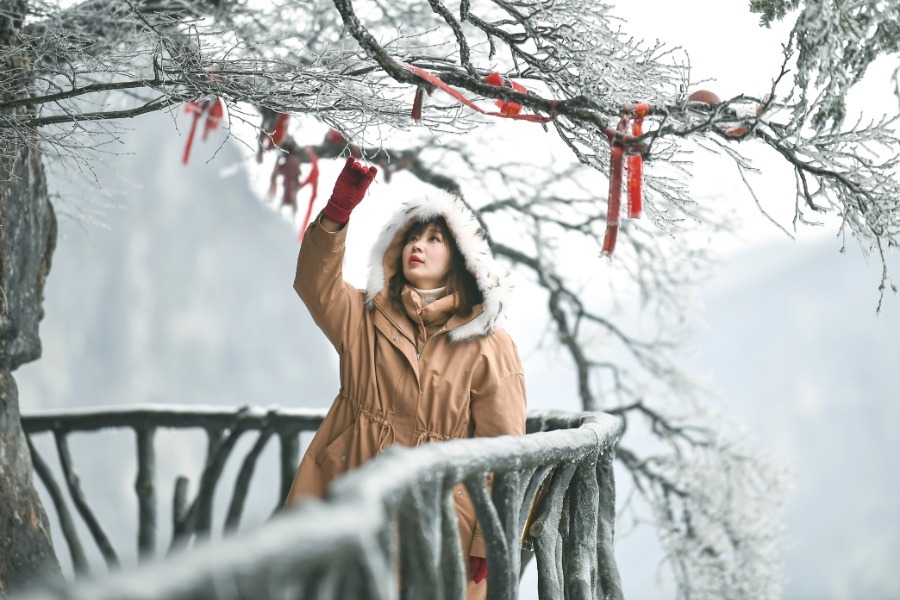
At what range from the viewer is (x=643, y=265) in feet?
17.9

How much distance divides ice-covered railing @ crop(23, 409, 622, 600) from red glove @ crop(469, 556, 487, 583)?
15cm

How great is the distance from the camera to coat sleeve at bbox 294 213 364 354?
8.83 feet

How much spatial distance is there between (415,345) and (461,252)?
1.05 feet

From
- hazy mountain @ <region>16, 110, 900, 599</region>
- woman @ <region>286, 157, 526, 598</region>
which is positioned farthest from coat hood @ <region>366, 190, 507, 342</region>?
hazy mountain @ <region>16, 110, 900, 599</region>

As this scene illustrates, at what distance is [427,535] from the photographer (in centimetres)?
159

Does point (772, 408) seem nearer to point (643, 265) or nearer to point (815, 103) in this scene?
point (643, 265)

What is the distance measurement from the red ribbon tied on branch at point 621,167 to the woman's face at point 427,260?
72 centimetres

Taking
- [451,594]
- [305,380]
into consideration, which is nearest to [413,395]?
[451,594]

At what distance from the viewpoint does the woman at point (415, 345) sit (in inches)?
106

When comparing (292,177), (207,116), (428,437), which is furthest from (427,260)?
(292,177)

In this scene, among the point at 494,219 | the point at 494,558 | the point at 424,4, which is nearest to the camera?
the point at 494,558

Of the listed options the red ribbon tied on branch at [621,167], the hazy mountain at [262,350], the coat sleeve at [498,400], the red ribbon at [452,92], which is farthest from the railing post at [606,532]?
the hazy mountain at [262,350]

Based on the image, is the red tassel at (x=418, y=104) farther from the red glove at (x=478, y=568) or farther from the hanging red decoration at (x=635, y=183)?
the red glove at (x=478, y=568)

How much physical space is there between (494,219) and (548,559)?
3044 mm
